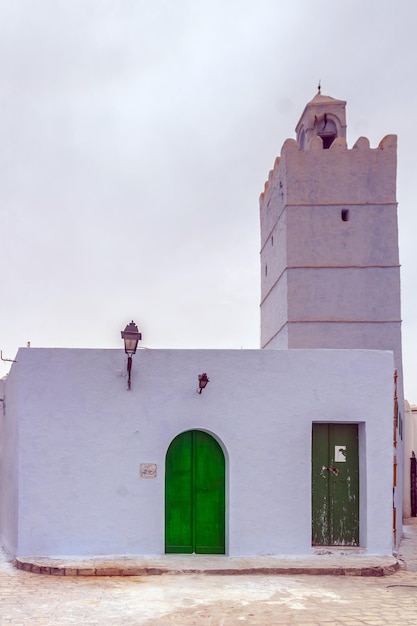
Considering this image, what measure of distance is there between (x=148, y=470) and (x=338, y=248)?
14.1 m

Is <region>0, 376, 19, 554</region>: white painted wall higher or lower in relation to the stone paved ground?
higher

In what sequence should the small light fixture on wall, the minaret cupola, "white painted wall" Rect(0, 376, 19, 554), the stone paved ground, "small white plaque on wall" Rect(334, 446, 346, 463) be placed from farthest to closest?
the minaret cupola < "small white plaque on wall" Rect(334, 446, 346, 463) < "white painted wall" Rect(0, 376, 19, 554) < the small light fixture on wall < the stone paved ground

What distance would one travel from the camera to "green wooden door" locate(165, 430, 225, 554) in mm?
10125

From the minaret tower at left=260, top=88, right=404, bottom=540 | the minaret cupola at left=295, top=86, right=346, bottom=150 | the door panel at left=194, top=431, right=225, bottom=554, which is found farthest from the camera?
the minaret cupola at left=295, top=86, right=346, bottom=150

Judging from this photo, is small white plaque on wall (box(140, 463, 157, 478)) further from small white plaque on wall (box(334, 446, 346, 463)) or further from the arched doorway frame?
small white plaque on wall (box(334, 446, 346, 463))

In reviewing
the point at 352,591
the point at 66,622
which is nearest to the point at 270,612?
the point at 352,591

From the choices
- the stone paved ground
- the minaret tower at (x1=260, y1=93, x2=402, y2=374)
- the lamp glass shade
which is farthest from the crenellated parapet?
the stone paved ground

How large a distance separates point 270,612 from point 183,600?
101cm

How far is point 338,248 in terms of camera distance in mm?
22453

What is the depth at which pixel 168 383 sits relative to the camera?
10266 millimetres

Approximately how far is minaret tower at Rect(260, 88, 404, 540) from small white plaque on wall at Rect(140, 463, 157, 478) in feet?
40.0

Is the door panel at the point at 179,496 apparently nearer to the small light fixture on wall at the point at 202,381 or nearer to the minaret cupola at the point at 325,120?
the small light fixture on wall at the point at 202,381

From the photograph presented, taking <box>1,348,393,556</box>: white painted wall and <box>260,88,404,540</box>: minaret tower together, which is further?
<box>260,88,404,540</box>: minaret tower

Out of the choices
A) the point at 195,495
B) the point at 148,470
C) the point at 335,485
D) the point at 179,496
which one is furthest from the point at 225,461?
the point at 335,485
